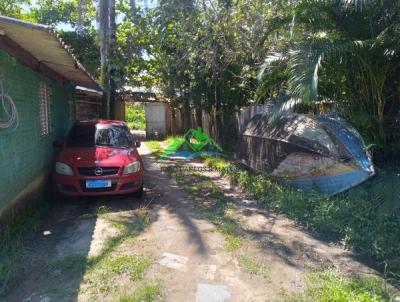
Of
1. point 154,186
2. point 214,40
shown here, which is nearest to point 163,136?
point 214,40

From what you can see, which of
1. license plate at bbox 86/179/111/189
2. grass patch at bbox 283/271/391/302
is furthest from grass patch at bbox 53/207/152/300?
license plate at bbox 86/179/111/189

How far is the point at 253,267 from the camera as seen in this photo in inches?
171

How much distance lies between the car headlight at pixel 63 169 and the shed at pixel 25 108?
0.49 meters

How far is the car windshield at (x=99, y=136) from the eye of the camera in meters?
7.83

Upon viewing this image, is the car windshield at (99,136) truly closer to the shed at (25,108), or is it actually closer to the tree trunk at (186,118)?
the shed at (25,108)

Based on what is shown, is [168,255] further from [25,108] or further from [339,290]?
[25,108]

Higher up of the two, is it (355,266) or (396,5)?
(396,5)

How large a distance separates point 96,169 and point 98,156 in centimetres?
39

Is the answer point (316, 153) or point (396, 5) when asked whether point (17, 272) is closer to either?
point (316, 153)

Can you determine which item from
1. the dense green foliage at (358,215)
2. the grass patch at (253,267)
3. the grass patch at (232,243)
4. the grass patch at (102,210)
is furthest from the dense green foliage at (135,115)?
the grass patch at (253,267)

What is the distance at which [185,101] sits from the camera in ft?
64.6

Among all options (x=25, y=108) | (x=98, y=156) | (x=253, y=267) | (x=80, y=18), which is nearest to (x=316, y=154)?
(x=253, y=267)

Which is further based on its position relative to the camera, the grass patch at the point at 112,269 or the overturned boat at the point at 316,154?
the overturned boat at the point at 316,154

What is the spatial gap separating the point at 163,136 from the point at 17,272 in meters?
19.3
